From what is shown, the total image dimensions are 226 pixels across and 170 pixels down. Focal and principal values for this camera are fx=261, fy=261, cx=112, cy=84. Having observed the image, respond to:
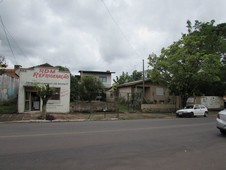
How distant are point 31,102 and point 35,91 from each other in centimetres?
132

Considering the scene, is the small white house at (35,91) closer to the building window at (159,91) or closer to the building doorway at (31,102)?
the building doorway at (31,102)

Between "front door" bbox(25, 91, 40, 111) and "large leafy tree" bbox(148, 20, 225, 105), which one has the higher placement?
"large leafy tree" bbox(148, 20, 225, 105)

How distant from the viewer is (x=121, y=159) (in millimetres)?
7406

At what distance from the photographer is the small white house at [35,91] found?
27498 millimetres

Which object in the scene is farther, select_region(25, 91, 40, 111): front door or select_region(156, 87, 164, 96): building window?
select_region(156, 87, 164, 96): building window

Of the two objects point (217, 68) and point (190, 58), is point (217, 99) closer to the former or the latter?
point (217, 68)

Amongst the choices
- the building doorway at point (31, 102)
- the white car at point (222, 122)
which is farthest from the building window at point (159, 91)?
the white car at point (222, 122)

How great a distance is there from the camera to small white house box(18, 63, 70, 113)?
27.5m

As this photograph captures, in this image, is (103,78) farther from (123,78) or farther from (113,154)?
(113,154)

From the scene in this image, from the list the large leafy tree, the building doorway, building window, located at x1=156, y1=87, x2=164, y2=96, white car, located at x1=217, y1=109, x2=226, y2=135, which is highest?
the large leafy tree

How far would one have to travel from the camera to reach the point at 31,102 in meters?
28.3

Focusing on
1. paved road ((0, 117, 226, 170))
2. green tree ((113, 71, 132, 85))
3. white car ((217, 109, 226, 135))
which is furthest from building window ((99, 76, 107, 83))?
paved road ((0, 117, 226, 170))

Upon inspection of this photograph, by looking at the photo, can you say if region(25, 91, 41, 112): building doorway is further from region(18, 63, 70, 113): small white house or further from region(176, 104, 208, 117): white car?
region(176, 104, 208, 117): white car

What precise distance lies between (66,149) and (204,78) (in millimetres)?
26619
